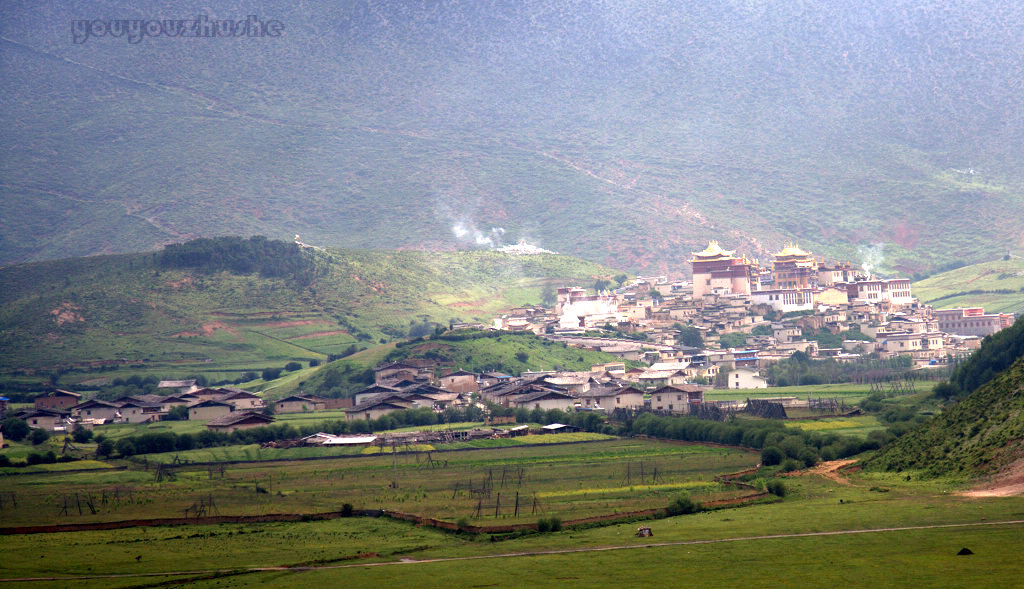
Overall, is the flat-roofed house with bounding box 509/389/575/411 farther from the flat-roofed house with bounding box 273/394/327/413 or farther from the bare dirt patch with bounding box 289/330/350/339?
the bare dirt patch with bounding box 289/330/350/339

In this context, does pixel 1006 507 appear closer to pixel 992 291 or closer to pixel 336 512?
pixel 336 512

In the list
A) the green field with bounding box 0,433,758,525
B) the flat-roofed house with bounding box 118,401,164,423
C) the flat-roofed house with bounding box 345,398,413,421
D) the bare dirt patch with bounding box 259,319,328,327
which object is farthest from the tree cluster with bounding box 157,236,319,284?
the green field with bounding box 0,433,758,525

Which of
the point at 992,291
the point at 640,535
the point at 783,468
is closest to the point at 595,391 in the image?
the point at 783,468

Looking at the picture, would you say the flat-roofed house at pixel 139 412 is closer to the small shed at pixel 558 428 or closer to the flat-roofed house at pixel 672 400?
the small shed at pixel 558 428

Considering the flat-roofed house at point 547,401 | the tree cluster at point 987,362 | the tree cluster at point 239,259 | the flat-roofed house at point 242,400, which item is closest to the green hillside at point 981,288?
the tree cluster at point 987,362

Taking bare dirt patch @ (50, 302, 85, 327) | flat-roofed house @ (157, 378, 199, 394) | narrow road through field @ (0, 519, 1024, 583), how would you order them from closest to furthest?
narrow road through field @ (0, 519, 1024, 583) → flat-roofed house @ (157, 378, 199, 394) → bare dirt patch @ (50, 302, 85, 327)

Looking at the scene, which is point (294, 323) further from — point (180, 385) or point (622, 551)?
point (622, 551)
